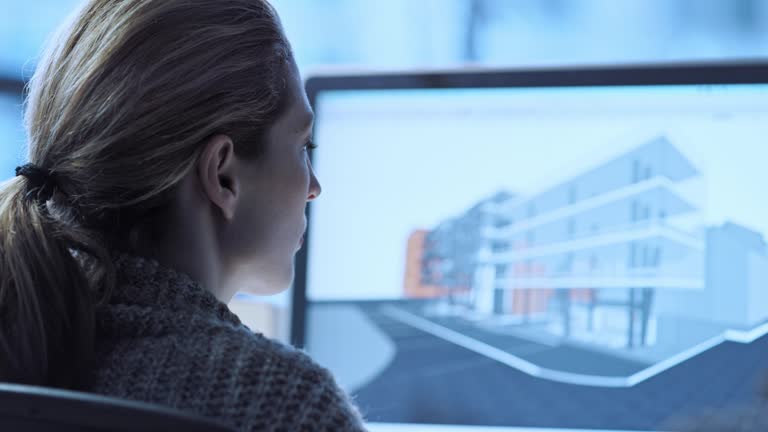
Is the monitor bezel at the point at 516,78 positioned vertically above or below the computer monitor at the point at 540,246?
above

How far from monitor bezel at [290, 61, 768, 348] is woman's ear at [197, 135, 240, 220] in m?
0.45

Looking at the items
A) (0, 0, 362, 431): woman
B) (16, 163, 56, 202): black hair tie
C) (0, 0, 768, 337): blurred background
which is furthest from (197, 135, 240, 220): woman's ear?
(0, 0, 768, 337): blurred background

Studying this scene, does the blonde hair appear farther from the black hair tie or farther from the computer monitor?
the computer monitor

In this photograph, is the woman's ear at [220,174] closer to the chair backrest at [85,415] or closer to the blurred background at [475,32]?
the chair backrest at [85,415]

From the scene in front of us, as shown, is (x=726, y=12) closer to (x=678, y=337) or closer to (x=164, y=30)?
(x=678, y=337)

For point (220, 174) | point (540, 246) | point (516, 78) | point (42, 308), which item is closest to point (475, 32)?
point (516, 78)

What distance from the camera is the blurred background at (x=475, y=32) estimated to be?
123 cm

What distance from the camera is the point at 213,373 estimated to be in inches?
17.1

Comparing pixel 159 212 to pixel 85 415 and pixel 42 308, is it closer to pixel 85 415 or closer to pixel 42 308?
pixel 42 308

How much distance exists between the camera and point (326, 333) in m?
0.99

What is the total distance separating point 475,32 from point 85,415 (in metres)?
1.08

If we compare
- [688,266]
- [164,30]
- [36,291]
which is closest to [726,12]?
[688,266]

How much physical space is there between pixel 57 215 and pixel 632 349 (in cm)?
62

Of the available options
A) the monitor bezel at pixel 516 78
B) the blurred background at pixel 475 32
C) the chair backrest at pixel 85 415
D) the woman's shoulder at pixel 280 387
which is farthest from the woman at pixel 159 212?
the blurred background at pixel 475 32
